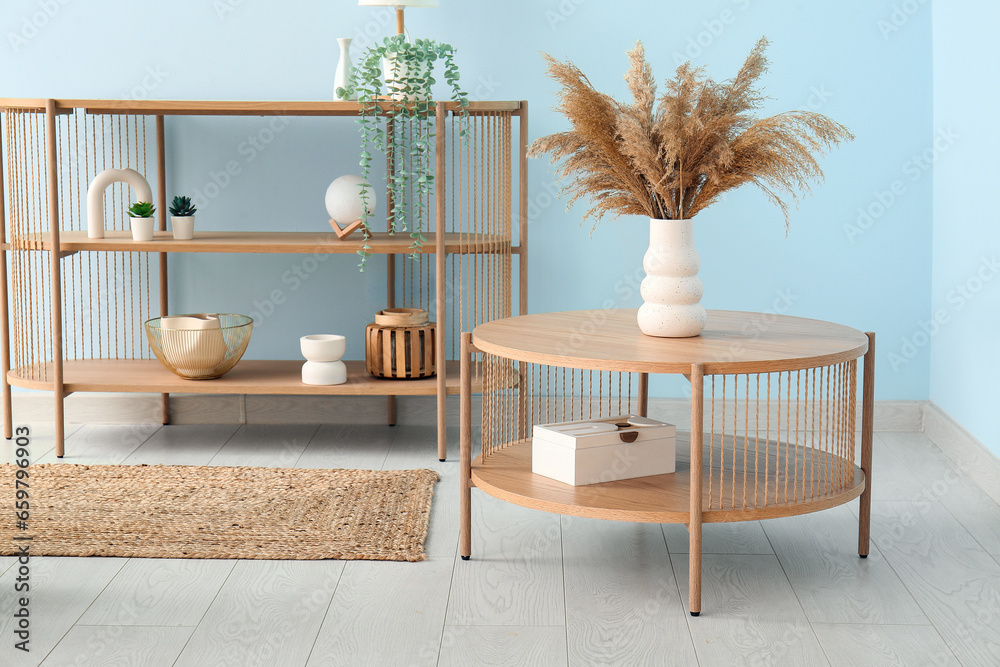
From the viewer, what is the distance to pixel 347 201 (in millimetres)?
3215

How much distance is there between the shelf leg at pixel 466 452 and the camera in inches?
87.4

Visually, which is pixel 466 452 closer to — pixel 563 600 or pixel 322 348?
pixel 563 600

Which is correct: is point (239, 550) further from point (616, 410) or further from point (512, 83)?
point (512, 83)

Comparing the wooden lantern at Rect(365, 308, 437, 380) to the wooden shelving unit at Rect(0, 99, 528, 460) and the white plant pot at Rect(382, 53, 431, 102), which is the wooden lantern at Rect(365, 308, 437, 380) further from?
the white plant pot at Rect(382, 53, 431, 102)

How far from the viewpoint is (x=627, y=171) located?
7.26 feet

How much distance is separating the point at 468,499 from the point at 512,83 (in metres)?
1.66

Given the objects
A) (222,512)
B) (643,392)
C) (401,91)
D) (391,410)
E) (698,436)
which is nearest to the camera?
(698,436)

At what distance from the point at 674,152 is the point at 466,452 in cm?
79

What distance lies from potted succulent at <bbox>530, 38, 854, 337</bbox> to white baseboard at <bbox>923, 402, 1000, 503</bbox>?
3.70 ft

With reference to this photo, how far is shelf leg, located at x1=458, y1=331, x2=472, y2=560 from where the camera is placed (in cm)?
222

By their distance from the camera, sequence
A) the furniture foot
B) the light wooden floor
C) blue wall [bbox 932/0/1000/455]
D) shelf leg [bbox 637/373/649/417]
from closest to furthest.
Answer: the light wooden floor, shelf leg [bbox 637/373/649/417], blue wall [bbox 932/0/1000/455], the furniture foot

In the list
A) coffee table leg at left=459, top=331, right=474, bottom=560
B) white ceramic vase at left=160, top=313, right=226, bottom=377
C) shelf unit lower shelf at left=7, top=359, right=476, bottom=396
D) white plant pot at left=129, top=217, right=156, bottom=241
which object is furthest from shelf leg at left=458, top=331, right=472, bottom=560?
white plant pot at left=129, top=217, right=156, bottom=241

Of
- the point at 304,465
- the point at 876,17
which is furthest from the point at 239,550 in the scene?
the point at 876,17

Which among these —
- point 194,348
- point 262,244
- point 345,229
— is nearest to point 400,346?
point 345,229
